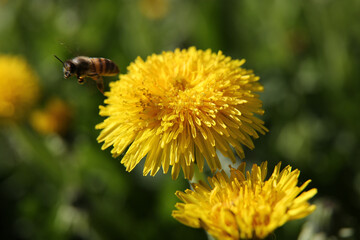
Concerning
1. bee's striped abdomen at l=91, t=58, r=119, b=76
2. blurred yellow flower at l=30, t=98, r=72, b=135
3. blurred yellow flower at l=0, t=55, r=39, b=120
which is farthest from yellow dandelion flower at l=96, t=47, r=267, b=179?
blurred yellow flower at l=0, t=55, r=39, b=120

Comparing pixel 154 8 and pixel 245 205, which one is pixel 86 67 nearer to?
pixel 245 205

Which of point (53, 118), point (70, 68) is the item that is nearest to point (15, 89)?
point (53, 118)

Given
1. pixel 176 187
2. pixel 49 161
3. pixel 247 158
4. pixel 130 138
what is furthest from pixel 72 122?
pixel 130 138

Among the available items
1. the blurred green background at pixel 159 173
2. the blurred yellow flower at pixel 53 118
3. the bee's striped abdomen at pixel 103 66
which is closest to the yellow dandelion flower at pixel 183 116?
the bee's striped abdomen at pixel 103 66

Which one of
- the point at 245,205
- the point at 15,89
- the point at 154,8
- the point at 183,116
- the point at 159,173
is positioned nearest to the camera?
the point at 245,205

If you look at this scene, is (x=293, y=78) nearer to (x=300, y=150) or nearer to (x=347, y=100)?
(x=347, y=100)

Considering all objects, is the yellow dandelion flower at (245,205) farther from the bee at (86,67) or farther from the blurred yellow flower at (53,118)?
the blurred yellow flower at (53,118)
